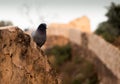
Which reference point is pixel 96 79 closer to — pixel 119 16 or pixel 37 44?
pixel 119 16

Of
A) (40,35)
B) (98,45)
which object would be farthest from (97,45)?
(40,35)

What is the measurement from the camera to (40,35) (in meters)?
13.8

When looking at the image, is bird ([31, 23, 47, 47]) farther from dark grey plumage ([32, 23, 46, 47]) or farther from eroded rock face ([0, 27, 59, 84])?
eroded rock face ([0, 27, 59, 84])

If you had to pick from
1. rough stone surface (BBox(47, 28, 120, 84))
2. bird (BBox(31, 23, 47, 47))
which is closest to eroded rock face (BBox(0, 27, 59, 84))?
bird (BBox(31, 23, 47, 47))

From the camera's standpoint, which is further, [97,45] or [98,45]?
[97,45]

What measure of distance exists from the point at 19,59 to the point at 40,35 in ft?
5.11

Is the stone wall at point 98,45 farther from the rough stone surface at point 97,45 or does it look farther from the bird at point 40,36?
the bird at point 40,36

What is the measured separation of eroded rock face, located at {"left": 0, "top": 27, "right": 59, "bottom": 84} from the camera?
12180mm

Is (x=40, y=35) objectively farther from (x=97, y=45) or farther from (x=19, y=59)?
(x=97, y=45)

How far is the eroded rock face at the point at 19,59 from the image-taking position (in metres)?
12.2

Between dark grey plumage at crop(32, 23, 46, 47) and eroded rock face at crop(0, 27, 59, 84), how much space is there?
96 cm

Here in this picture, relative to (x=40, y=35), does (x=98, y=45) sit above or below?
below

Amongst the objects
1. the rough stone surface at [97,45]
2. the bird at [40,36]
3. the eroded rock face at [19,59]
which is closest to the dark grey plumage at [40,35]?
the bird at [40,36]

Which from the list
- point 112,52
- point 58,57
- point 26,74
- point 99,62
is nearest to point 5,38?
point 26,74
